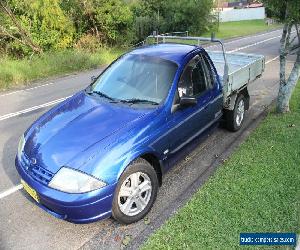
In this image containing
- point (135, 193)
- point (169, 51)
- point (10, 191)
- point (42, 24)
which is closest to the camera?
point (135, 193)

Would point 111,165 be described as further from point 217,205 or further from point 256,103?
point 256,103

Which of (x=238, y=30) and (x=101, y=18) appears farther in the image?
(x=238, y=30)

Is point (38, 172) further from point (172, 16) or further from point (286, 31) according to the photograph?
point (172, 16)

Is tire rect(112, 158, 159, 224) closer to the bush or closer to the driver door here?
the driver door

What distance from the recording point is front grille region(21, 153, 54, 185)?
386 centimetres

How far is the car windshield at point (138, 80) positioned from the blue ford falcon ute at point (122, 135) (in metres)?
0.01

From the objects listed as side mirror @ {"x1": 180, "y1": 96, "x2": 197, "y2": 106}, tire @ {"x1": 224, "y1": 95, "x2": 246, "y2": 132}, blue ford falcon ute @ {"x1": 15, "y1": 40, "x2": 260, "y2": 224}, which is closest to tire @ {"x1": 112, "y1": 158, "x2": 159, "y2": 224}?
blue ford falcon ute @ {"x1": 15, "y1": 40, "x2": 260, "y2": 224}

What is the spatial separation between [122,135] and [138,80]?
1242 mm

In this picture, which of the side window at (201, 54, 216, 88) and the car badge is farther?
the side window at (201, 54, 216, 88)

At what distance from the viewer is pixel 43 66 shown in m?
15.0

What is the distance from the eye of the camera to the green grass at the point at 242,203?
13.0ft

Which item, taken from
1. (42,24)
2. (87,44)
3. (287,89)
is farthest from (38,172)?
(87,44)

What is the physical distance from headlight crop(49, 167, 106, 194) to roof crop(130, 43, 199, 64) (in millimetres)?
2276

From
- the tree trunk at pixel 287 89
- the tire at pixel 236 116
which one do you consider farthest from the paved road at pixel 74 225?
the tree trunk at pixel 287 89
